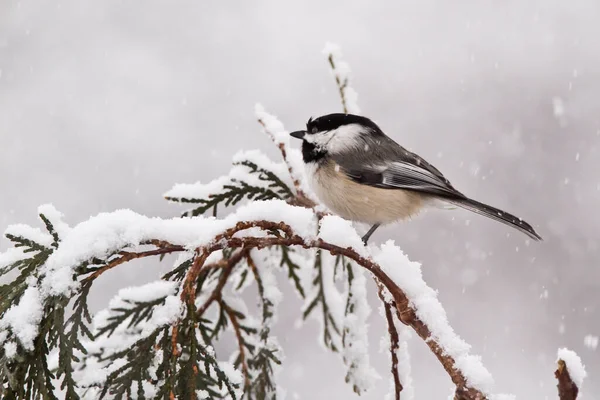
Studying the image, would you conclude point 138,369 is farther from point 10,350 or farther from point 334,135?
point 334,135

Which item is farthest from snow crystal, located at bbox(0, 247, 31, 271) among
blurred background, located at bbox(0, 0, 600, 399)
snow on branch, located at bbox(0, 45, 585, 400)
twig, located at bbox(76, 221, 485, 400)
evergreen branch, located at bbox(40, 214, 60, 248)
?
blurred background, located at bbox(0, 0, 600, 399)

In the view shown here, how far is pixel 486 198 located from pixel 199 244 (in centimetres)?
430

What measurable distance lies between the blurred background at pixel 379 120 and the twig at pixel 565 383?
338 centimetres

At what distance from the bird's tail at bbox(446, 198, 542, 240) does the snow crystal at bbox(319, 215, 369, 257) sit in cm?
109

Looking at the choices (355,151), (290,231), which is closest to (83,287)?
(290,231)

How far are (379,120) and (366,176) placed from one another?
116 inches

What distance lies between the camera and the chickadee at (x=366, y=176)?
2752 millimetres

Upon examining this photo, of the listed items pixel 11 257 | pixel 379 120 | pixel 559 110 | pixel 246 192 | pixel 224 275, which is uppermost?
pixel 559 110

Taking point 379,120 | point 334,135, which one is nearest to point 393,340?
point 334,135

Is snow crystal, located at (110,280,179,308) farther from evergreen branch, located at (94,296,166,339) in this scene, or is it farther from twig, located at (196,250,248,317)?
twig, located at (196,250,248,317)

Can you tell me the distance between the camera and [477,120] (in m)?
5.71

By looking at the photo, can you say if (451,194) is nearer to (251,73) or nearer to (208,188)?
(208,188)

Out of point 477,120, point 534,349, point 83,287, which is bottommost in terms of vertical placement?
point 83,287

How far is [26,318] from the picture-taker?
3.99 feet
